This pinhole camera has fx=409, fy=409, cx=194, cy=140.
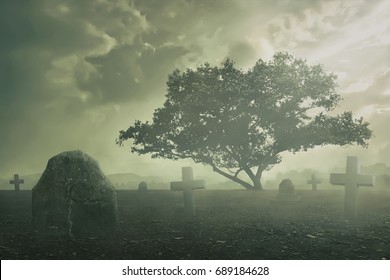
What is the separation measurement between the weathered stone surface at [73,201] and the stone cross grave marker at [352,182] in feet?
23.2

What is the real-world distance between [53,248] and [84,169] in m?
2.00

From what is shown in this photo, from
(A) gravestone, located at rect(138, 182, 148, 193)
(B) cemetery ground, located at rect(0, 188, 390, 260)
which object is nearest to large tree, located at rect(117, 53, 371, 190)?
(A) gravestone, located at rect(138, 182, 148, 193)

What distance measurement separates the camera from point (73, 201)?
9.68 meters

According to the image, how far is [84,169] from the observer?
10.1 metres

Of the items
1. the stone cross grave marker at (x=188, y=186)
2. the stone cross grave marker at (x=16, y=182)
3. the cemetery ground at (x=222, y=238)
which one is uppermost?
the stone cross grave marker at (x=188, y=186)

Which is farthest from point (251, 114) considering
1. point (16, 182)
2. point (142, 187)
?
point (16, 182)

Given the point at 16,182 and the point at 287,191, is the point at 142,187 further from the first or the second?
the point at 287,191

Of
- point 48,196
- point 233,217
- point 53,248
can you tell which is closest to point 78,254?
point 53,248

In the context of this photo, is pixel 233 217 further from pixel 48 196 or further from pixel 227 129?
pixel 227 129

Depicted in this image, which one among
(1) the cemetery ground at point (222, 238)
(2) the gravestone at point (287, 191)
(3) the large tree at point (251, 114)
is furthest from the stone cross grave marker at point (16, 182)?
(2) the gravestone at point (287, 191)

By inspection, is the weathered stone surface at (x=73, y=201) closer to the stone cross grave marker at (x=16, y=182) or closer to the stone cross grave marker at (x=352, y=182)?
the stone cross grave marker at (x=352, y=182)

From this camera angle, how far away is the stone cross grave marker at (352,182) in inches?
489

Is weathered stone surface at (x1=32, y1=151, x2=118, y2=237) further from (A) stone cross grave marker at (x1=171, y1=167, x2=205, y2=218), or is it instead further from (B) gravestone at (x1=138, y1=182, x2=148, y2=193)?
(B) gravestone at (x1=138, y1=182, x2=148, y2=193)

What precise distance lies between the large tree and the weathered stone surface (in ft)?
54.2
